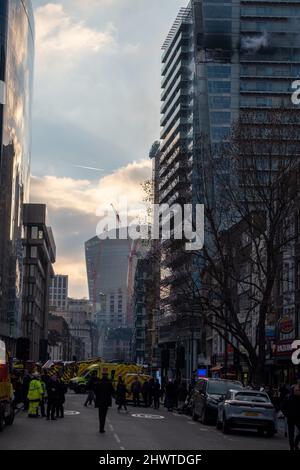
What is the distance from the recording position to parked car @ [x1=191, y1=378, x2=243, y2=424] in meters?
33.1

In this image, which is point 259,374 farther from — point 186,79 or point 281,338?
point 186,79

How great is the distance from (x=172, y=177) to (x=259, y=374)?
36.6 ft

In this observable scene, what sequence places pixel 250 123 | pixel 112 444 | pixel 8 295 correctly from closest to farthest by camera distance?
pixel 112 444 → pixel 250 123 → pixel 8 295

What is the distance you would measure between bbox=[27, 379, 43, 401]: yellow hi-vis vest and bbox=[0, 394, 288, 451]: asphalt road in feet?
2.75

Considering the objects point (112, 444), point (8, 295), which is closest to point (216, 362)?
point (8, 295)

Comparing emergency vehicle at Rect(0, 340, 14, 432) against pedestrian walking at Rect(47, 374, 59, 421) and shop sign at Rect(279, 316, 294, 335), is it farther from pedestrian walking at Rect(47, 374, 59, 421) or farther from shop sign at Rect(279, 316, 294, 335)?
shop sign at Rect(279, 316, 294, 335)

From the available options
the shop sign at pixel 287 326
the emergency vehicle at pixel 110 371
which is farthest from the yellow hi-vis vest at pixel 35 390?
the shop sign at pixel 287 326

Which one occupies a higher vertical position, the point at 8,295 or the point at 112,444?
the point at 8,295

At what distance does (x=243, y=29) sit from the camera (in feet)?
449

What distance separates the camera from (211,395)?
33375 millimetres

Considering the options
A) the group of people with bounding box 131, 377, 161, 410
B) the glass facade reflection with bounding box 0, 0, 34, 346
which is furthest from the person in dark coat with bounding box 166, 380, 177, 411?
the glass facade reflection with bounding box 0, 0, 34, 346

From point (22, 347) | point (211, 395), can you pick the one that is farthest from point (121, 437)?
point (22, 347)

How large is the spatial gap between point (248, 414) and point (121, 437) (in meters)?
5.98

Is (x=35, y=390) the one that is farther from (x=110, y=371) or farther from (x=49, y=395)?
(x=110, y=371)
